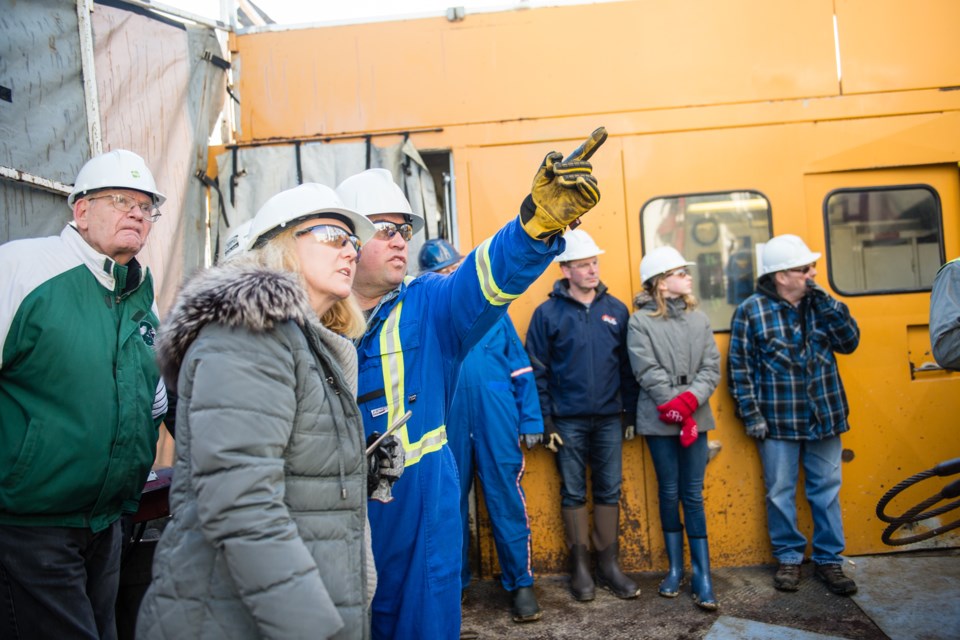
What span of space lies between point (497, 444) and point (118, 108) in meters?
3.25

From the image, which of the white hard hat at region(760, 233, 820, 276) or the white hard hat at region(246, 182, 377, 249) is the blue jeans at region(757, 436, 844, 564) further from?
the white hard hat at region(246, 182, 377, 249)

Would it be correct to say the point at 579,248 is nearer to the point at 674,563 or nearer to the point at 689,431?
the point at 689,431

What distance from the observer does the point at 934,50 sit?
17.5 feet

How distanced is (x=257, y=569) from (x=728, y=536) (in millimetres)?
4421

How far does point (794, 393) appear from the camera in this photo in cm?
495

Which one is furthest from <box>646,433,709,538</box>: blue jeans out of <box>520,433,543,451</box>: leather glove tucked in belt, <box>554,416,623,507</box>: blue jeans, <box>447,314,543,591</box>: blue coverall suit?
<box>447,314,543,591</box>: blue coverall suit

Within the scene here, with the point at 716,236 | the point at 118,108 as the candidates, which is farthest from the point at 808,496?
the point at 118,108

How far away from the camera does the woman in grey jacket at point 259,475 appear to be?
1661mm

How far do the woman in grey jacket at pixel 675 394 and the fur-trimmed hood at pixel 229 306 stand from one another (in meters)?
3.38

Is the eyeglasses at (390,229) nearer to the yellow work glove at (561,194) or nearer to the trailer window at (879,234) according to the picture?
the yellow work glove at (561,194)

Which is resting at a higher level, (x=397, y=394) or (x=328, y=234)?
(x=328, y=234)

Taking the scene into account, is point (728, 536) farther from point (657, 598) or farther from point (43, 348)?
point (43, 348)

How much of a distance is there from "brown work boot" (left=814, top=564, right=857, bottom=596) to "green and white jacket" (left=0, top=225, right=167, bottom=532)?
4157 millimetres

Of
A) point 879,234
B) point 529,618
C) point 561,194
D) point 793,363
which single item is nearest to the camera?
point 561,194
